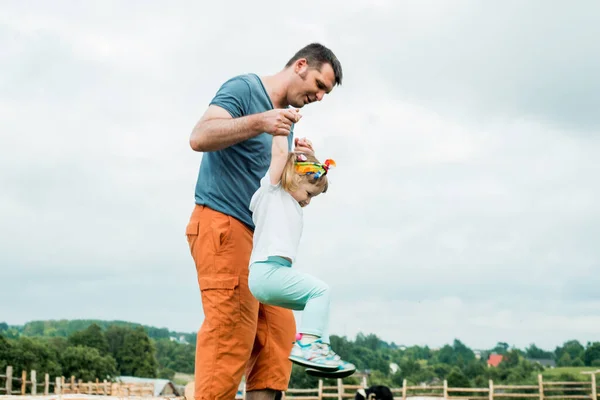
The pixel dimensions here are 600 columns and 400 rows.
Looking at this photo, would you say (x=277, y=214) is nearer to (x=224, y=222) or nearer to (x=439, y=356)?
(x=224, y=222)

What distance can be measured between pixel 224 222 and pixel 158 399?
1.17 meters

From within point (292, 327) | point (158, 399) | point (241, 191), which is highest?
point (241, 191)

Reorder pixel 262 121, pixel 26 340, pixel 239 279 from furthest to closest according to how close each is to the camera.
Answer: pixel 26 340
pixel 239 279
pixel 262 121

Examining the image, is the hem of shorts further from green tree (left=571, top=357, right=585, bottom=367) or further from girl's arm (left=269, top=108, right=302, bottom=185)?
green tree (left=571, top=357, right=585, bottom=367)

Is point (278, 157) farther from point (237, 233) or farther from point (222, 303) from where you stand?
point (222, 303)

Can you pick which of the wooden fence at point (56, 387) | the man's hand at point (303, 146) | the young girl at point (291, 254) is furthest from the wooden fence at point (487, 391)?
the young girl at point (291, 254)

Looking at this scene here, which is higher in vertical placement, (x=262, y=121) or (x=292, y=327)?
(x=262, y=121)

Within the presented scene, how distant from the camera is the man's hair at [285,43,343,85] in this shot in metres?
4.43

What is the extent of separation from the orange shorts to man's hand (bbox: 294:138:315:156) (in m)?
0.54

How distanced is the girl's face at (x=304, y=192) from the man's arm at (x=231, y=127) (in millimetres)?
325

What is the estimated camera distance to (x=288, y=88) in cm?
455

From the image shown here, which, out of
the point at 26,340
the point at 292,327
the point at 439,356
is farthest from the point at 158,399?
the point at 439,356

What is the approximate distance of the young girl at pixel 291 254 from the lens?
3.66 m

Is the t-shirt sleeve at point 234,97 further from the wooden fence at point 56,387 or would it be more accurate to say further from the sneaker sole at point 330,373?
the wooden fence at point 56,387
